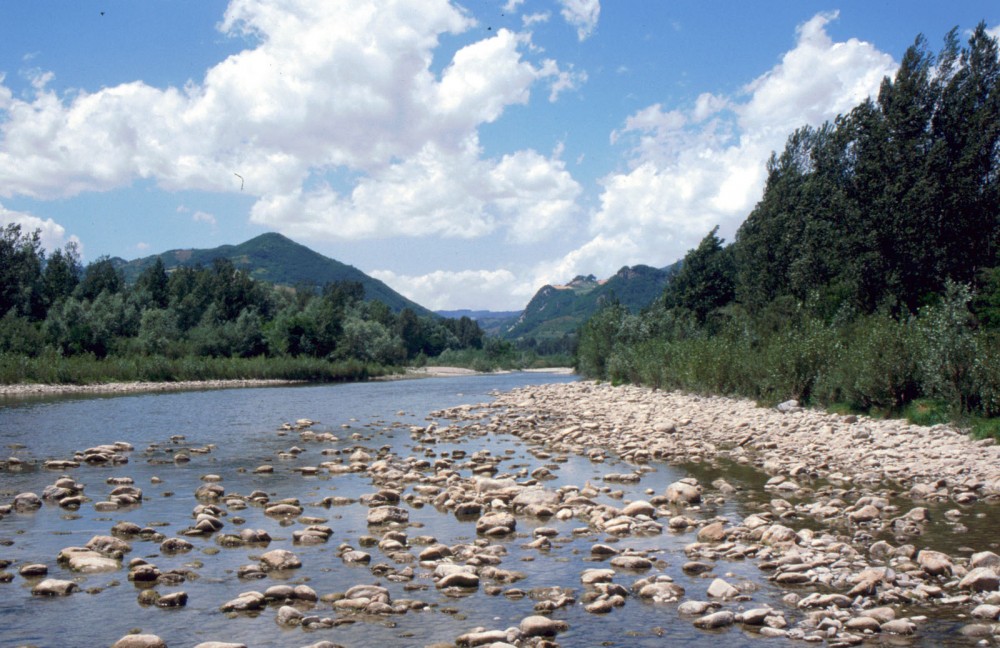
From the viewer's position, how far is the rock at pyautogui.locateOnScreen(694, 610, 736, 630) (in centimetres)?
836

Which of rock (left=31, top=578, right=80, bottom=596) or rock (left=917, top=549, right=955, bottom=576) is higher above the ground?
rock (left=917, top=549, right=955, bottom=576)

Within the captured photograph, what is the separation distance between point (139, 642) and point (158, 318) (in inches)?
3421

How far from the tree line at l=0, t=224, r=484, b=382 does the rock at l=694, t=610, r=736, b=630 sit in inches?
2597

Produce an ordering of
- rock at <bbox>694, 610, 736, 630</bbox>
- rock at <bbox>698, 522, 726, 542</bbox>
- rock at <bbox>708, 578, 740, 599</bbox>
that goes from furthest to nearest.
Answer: rock at <bbox>698, 522, 726, 542</bbox>, rock at <bbox>708, 578, 740, 599</bbox>, rock at <bbox>694, 610, 736, 630</bbox>

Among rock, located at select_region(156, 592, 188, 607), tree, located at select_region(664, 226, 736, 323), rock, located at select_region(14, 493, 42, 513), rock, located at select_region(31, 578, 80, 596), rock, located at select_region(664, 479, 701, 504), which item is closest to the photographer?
rock, located at select_region(156, 592, 188, 607)

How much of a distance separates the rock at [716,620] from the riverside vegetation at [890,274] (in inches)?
535

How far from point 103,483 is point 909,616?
16.4 m

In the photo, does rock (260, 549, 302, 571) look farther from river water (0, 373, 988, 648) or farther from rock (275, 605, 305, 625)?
rock (275, 605, 305, 625)

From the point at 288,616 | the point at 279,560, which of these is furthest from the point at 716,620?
the point at 279,560

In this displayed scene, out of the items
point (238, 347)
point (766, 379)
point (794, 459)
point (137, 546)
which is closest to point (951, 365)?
point (794, 459)

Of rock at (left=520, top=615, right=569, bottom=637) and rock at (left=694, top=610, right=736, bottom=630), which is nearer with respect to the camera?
rock at (left=520, top=615, right=569, bottom=637)

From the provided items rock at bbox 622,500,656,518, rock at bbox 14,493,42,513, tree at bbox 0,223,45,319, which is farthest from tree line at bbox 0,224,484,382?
rock at bbox 622,500,656,518

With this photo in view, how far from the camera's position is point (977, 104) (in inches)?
1363

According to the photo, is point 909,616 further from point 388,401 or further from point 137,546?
point 388,401
